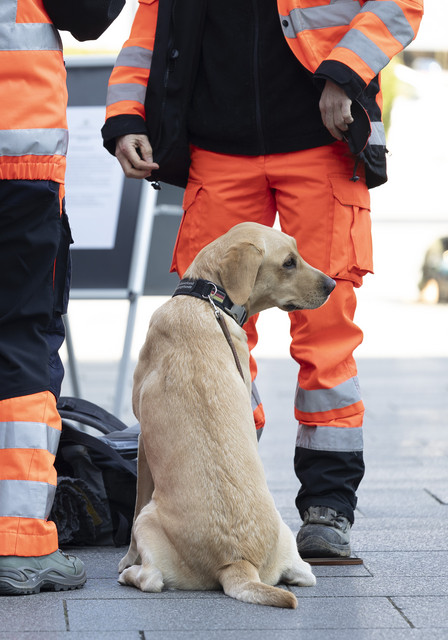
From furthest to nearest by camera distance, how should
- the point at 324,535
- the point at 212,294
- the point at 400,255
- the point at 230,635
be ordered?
the point at 400,255, the point at 324,535, the point at 212,294, the point at 230,635

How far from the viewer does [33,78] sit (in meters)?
2.93

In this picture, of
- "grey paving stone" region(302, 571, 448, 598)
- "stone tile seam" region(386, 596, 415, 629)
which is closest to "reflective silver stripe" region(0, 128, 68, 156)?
"grey paving stone" region(302, 571, 448, 598)

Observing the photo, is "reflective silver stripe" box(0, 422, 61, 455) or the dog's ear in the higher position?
the dog's ear

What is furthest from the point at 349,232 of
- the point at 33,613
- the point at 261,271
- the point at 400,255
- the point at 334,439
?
the point at 400,255

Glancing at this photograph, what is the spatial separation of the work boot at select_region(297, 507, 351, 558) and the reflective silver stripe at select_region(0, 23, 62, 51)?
70.7 inches

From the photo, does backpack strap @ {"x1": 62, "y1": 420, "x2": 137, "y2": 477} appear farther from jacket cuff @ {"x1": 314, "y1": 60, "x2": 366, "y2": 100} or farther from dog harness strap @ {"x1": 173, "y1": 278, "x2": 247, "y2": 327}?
jacket cuff @ {"x1": 314, "y1": 60, "x2": 366, "y2": 100}

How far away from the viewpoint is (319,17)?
360 centimetres

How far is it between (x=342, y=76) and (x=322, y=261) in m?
0.66

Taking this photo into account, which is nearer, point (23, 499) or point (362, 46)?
point (23, 499)

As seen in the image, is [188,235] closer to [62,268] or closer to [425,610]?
[62,268]

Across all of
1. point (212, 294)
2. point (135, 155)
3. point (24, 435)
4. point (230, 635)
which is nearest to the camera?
point (230, 635)

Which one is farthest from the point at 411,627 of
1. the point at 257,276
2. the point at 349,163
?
the point at 349,163

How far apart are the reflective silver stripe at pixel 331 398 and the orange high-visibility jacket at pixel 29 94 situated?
1.24 metres

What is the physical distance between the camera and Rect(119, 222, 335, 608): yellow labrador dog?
2961 millimetres
